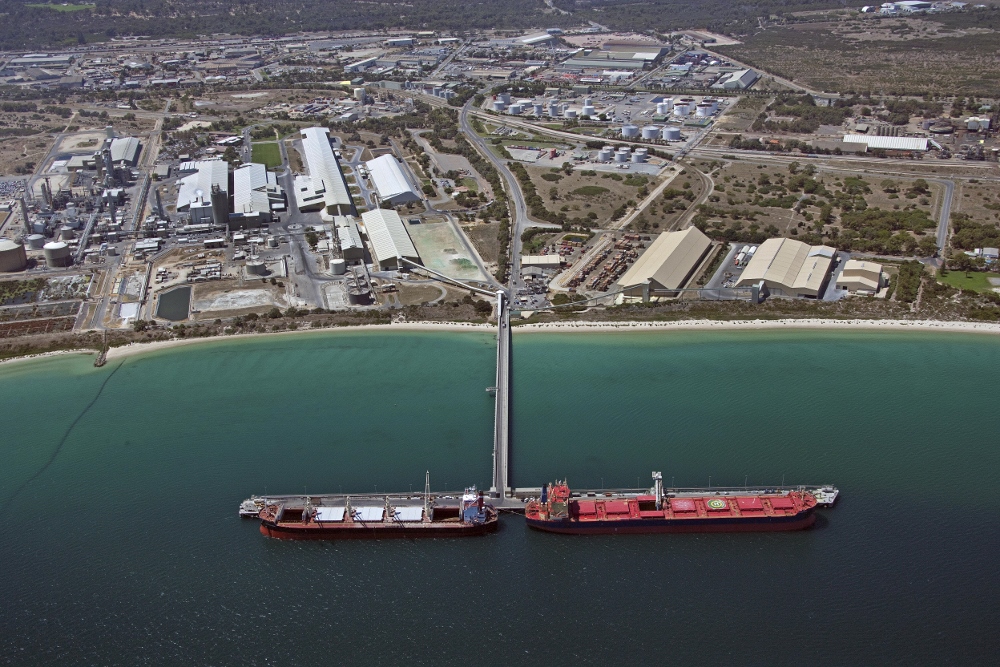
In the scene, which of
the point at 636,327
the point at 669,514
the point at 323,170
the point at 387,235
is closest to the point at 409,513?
the point at 669,514

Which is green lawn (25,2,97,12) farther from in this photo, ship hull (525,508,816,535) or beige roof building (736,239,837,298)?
ship hull (525,508,816,535)

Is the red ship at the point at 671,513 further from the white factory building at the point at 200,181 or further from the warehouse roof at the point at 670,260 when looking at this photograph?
the white factory building at the point at 200,181

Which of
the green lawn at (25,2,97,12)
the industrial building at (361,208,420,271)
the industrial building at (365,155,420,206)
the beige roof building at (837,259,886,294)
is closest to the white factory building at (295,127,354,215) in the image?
the industrial building at (365,155,420,206)

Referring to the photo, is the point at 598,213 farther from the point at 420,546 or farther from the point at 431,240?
the point at 420,546

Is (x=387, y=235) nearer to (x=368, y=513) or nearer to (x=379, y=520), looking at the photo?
(x=368, y=513)

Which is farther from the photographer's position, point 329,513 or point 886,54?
point 886,54

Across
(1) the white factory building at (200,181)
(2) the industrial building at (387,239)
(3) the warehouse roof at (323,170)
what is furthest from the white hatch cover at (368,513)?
(1) the white factory building at (200,181)

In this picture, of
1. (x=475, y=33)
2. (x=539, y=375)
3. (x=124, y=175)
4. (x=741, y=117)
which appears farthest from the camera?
(x=475, y=33)

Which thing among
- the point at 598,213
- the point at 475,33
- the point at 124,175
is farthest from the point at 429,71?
the point at 598,213
